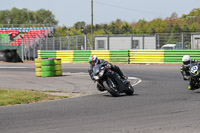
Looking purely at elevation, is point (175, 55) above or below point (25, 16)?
below

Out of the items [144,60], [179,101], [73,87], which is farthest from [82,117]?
[144,60]

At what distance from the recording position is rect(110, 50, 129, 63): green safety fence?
3028 centimetres

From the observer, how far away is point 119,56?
30.6 m

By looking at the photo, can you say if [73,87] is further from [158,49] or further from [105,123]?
[158,49]

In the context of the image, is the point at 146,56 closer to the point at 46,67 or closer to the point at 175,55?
the point at 175,55

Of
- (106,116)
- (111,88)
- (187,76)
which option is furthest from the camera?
(187,76)

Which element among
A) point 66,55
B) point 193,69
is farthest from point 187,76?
point 66,55

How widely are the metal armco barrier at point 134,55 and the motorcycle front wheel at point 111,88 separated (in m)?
16.5

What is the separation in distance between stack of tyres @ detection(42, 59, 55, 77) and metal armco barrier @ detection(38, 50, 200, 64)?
10.5 m

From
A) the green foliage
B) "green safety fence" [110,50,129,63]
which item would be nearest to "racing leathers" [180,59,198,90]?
"green safety fence" [110,50,129,63]

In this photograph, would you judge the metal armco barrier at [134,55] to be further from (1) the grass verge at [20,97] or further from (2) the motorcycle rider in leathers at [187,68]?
(1) the grass verge at [20,97]

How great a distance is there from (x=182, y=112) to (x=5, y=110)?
363 cm

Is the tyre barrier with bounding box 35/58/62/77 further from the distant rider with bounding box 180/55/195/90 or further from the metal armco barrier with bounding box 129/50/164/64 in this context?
the metal armco barrier with bounding box 129/50/164/64

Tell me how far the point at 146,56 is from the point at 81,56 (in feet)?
18.2
